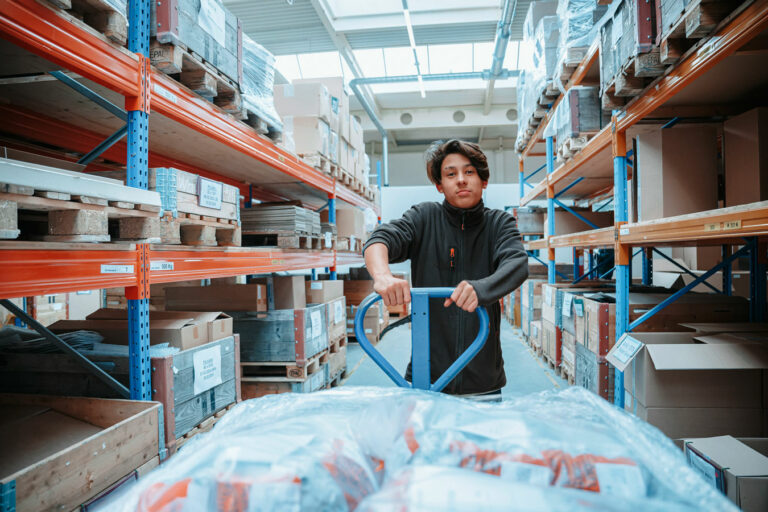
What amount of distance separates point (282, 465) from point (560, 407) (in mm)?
742

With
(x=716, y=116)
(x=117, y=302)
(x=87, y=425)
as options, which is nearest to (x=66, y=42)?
(x=87, y=425)

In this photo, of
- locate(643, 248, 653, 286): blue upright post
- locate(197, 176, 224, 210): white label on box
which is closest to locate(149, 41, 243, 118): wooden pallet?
locate(197, 176, 224, 210): white label on box

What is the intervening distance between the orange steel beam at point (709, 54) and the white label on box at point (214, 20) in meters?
3.10

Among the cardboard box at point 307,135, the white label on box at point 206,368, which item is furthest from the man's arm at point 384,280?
the cardboard box at point 307,135

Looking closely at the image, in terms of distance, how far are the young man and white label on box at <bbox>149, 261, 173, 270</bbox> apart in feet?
4.33

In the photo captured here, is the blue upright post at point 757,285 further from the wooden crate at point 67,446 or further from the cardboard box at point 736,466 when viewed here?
the wooden crate at point 67,446

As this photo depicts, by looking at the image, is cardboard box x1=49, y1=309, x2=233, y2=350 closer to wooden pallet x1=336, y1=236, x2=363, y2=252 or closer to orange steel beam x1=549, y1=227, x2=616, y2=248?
wooden pallet x1=336, y1=236, x2=363, y2=252

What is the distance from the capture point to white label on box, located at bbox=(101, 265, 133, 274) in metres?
2.13

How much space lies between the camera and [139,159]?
234 cm

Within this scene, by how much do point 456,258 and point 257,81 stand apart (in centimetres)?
258

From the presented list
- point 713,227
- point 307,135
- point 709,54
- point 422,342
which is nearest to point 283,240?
point 307,135

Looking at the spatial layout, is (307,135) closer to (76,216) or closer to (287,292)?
(287,292)

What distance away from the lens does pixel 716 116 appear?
3.57 metres

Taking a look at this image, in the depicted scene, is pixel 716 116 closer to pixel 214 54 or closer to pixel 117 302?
pixel 214 54
